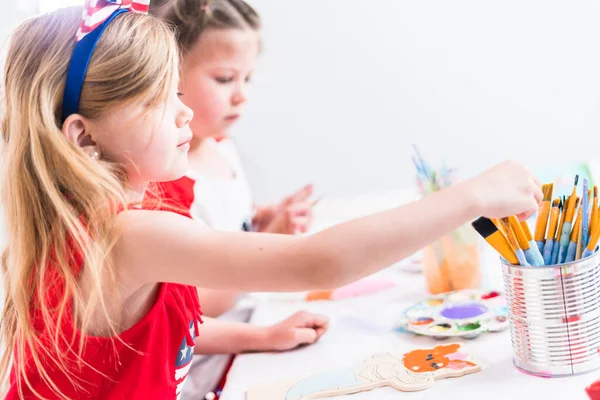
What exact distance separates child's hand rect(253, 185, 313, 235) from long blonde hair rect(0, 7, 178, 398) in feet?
1.72

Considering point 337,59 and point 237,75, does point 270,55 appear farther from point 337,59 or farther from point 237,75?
point 237,75

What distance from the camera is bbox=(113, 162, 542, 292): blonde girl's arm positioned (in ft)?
1.81

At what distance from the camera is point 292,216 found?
116cm

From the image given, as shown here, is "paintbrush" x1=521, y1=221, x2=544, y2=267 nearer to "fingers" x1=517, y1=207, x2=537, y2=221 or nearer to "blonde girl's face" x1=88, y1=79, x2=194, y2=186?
"fingers" x1=517, y1=207, x2=537, y2=221

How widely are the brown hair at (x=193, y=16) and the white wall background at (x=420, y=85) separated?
0.76 m

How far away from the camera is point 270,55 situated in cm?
178

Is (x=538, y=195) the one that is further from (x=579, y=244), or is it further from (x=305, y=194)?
(x=305, y=194)

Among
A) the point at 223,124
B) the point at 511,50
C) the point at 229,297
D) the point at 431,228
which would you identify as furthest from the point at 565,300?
the point at 511,50

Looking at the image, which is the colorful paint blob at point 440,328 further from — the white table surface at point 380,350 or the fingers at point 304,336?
the fingers at point 304,336

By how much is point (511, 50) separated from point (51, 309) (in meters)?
1.36

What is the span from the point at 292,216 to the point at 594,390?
68 cm

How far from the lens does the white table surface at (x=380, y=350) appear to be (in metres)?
0.57

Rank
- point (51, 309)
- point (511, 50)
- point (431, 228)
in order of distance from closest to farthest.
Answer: point (431, 228), point (51, 309), point (511, 50)

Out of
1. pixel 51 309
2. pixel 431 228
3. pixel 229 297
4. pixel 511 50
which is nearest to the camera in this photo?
pixel 431 228
